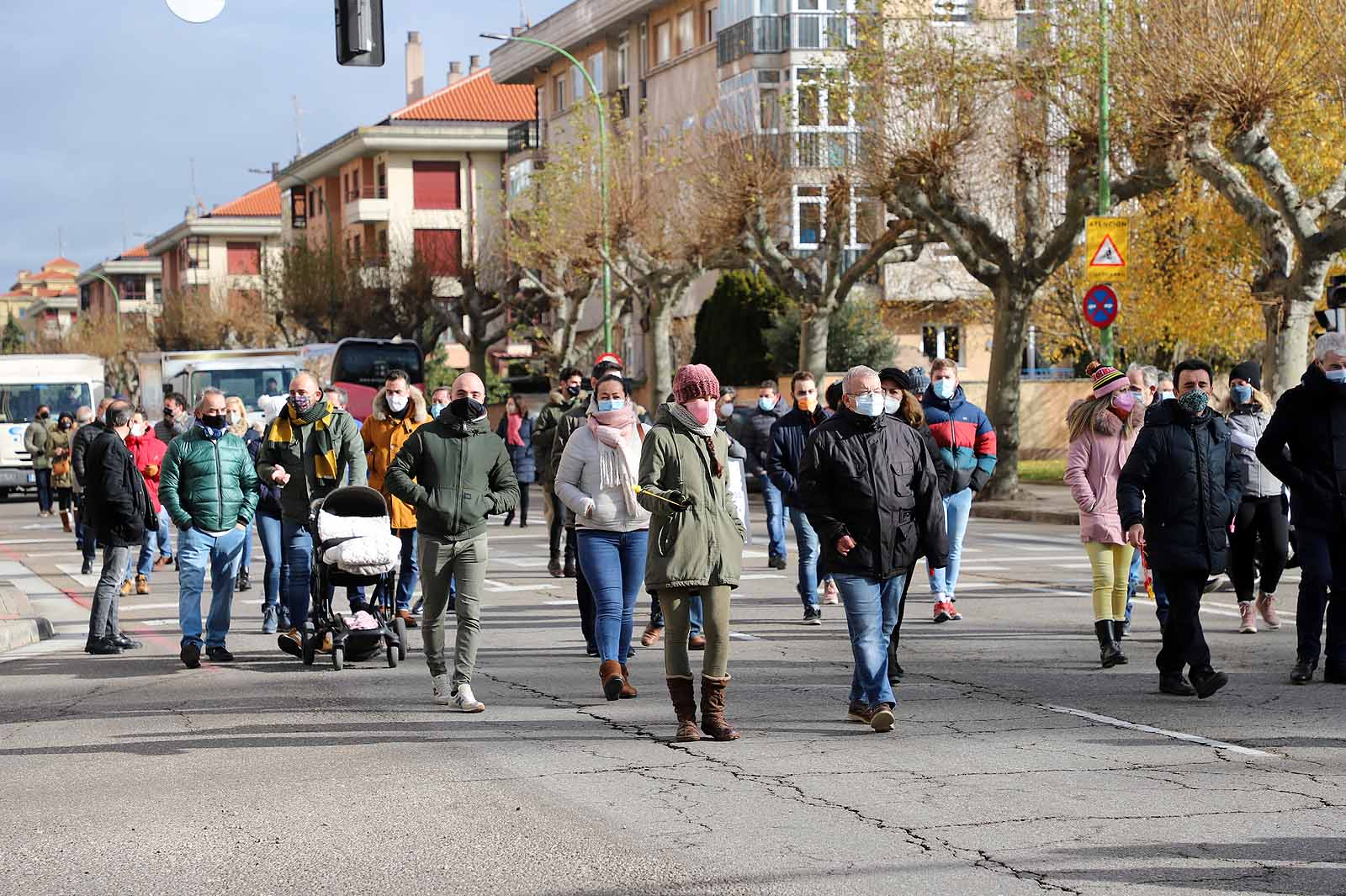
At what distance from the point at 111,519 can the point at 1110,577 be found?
6.82 m

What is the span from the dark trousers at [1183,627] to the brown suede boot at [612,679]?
288 cm

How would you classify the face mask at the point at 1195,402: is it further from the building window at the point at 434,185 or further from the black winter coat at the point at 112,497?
the building window at the point at 434,185

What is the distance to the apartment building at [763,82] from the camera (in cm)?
3606

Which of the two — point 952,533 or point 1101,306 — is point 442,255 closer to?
point 1101,306

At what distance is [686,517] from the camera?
8.59 metres

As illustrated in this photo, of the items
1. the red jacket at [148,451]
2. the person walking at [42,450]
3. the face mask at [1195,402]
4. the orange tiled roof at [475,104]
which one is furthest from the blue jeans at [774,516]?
the orange tiled roof at [475,104]

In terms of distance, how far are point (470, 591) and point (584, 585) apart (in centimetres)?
168

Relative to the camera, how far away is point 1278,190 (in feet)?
75.0

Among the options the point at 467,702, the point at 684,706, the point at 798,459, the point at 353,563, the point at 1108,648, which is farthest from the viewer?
the point at 798,459

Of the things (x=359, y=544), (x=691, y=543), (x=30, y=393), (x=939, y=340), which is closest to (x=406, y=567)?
(x=359, y=544)

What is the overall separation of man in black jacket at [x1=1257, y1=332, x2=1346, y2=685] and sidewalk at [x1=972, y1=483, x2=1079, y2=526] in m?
14.2

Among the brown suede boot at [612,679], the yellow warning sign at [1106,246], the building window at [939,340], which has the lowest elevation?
the brown suede boot at [612,679]

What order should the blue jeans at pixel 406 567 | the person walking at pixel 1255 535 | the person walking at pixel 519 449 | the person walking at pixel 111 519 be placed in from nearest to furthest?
1. the person walking at pixel 1255 535
2. the person walking at pixel 111 519
3. the blue jeans at pixel 406 567
4. the person walking at pixel 519 449

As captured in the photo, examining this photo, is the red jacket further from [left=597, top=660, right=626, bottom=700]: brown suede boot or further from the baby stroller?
[left=597, top=660, right=626, bottom=700]: brown suede boot
